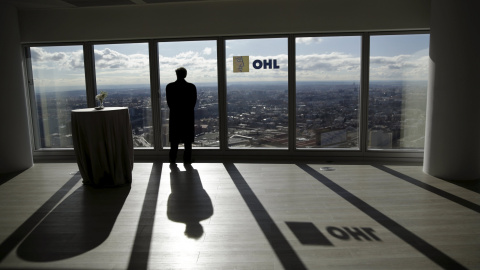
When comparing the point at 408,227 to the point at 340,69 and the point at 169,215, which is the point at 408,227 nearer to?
the point at 169,215

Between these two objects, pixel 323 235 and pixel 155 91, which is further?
pixel 155 91

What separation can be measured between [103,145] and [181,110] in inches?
79.3

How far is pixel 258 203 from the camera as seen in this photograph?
473cm

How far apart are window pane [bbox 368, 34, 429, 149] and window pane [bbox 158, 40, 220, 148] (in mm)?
3048

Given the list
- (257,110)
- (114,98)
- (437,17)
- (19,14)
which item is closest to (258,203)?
(257,110)

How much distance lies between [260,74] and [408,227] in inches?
171

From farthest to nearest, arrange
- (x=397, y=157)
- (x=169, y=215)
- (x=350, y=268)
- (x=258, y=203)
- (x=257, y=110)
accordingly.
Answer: (x=257, y=110)
(x=397, y=157)
(x=258, y=203)
(x=169, y=215)
(x=350, y=268)

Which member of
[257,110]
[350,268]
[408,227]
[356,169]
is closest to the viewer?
[350,268]

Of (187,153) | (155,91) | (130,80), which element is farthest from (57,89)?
(187,153)

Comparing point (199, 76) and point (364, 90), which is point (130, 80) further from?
point (364, 90)

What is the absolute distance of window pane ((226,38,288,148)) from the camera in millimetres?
7309

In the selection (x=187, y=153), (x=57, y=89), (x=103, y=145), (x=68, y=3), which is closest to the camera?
(x=103, y=145)

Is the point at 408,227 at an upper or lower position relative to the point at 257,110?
lower

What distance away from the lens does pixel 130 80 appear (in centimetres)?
772
